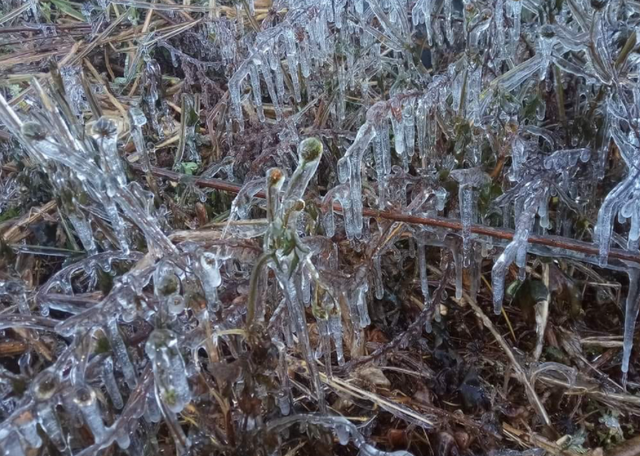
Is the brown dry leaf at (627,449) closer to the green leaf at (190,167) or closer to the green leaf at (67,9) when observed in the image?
the green leaf at (190,167)

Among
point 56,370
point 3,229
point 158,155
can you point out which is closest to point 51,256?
point 3,229

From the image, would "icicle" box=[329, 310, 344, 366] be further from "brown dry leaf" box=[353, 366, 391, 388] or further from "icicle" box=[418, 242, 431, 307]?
"icicle" box=[418, 242, 431, 307]

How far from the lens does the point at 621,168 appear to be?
1342 millimetres

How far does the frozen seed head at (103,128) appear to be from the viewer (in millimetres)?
841

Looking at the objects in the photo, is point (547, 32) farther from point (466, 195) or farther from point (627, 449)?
point (627, 449)

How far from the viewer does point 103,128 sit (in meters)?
0.84

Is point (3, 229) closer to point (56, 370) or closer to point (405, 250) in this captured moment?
point (56, 370)

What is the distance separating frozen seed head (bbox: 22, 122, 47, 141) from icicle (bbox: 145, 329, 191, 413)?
0.31m

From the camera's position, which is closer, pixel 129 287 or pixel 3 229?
pixel 129 287

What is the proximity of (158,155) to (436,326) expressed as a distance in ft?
2.92

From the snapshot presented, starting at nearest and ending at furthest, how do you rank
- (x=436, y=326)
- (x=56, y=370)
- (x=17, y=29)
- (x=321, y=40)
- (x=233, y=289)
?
(x=56, y=370), (x=233, y=289), (x=436, y=326), (x=321, y=40), (x=17, y=29)

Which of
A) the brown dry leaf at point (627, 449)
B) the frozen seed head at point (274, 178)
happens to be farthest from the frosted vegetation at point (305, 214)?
the brown dry leaf at point (627, 449)

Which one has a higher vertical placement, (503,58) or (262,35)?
(262,35)

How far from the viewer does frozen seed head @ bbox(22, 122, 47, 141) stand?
2.67ft
